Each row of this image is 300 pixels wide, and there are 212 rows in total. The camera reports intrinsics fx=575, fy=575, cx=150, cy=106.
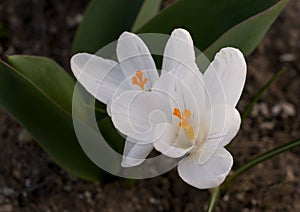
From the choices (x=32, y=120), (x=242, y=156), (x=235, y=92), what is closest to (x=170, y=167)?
(x=242, y=156)

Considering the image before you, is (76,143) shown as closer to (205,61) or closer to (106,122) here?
(106,122)

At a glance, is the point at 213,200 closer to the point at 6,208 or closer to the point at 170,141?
the point at 170,141

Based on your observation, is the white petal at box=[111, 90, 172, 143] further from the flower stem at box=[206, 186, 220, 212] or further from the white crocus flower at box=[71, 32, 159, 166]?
the flower stem at box=[206, 186, 220, 212]

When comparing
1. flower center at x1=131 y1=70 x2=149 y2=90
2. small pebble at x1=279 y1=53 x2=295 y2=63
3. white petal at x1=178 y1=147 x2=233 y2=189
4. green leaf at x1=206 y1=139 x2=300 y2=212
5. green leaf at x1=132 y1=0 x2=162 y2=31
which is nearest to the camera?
white petal at x1=178 y1=147 x2=233 y2=189

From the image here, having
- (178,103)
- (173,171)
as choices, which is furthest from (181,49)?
(173,171)

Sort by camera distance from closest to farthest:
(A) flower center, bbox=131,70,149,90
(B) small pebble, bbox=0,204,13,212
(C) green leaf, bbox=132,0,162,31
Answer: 1. (A) flower center, bbox=131,70,149,90
2. (C) green leaf, bbox=132,0,162,31
3. (B) small pebble, bbox=0,204,13,212

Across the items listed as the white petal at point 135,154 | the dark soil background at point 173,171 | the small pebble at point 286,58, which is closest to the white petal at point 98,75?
the white petal at point 135,154

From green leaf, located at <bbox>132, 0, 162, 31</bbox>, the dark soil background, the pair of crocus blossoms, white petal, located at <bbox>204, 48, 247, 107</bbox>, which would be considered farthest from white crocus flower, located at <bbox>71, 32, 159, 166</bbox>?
the dark soil background
